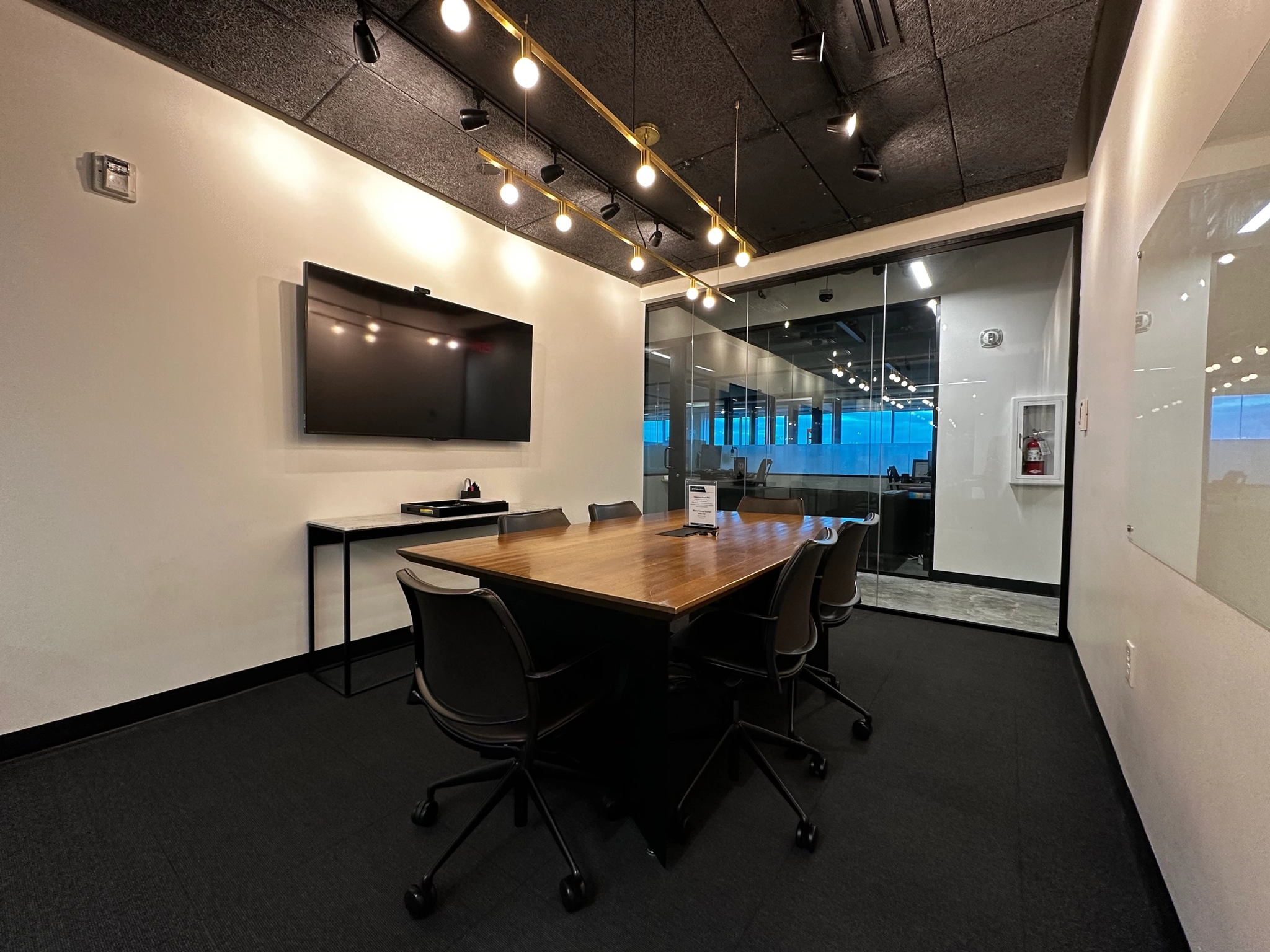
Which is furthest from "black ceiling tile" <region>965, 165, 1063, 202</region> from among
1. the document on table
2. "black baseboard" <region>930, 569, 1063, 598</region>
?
the document on table

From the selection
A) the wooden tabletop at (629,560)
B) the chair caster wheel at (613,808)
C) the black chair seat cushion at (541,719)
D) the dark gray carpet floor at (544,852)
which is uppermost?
the wooden tabletop at (629,560)

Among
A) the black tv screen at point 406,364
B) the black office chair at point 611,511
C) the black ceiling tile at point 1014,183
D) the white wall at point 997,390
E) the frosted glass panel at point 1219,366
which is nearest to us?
the frosted glass panel at point 1219,366

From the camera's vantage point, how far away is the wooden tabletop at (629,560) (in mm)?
1442

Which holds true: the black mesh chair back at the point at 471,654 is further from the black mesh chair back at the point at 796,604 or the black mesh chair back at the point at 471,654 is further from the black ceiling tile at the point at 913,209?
the black ceiling tile at the point at 913,209

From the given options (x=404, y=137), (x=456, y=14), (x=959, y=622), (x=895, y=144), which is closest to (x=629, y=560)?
(x=456, y=14)

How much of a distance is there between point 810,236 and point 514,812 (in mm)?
4482

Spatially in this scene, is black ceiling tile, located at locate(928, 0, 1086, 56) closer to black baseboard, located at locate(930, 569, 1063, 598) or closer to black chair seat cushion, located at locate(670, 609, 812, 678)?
black chair seat cushion, located at locate(670, 609, 812, 678)

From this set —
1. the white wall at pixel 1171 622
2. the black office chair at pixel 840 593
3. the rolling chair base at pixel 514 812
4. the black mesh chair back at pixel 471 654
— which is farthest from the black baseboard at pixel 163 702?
the white wall at pixel 1171 622

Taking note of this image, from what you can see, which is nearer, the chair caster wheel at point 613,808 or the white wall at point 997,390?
the chair caster wheel at point 613,808

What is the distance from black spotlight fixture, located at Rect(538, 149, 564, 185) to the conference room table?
2.14 meters

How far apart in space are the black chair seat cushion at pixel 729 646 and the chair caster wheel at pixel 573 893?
721mm

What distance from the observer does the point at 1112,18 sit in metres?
2.30

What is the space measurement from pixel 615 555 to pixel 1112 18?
336cm

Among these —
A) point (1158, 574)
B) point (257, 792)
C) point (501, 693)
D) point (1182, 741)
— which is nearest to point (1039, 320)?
point (1158, 574)
